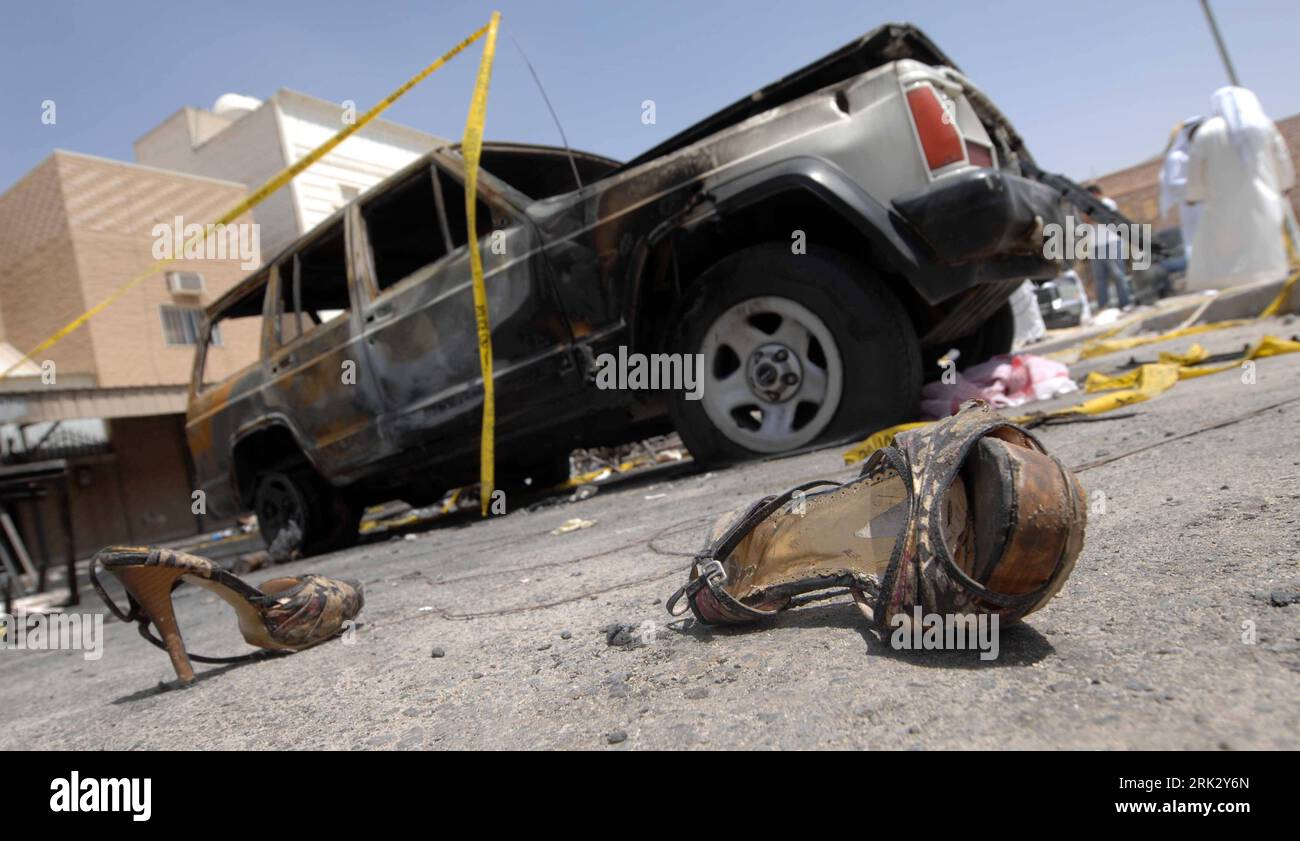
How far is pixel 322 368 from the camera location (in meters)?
4.72

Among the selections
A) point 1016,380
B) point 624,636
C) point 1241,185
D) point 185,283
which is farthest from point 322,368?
point 185,283

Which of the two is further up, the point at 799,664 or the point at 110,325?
the point at 110,325

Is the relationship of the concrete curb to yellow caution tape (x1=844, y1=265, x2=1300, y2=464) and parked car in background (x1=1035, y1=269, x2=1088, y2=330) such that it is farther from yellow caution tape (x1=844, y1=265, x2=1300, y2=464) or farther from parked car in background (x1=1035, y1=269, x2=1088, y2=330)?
parked car in background (x1=1035, y1=269, x2=1088, y2=330)

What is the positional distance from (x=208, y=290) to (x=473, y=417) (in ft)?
50.5

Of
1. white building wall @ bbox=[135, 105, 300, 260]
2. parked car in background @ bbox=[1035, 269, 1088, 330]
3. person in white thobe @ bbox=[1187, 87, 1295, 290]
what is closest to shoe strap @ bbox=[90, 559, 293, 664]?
person in white thobe @ bbox=[1187, 87, 1295, 290]

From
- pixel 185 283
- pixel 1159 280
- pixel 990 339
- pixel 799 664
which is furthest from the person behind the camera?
pixel 185 283

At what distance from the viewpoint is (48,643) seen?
144 inches

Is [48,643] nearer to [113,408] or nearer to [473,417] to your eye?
[473,417]

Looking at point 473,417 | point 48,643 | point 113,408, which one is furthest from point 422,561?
point 113,408

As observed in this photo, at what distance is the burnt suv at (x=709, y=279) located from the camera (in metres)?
3.16

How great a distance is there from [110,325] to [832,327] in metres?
16.1

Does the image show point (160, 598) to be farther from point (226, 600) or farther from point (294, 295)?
point (294, 295)

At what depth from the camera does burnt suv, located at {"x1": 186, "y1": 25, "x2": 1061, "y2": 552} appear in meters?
3.16
